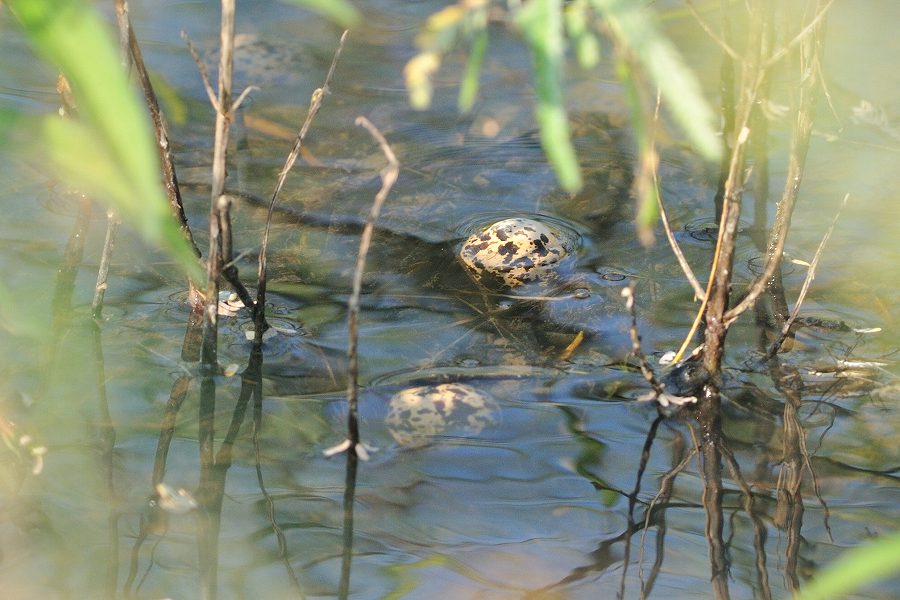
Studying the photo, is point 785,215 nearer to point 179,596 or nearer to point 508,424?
point 508,424

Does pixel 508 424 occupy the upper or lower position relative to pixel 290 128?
lower

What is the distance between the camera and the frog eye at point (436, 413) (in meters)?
2.29

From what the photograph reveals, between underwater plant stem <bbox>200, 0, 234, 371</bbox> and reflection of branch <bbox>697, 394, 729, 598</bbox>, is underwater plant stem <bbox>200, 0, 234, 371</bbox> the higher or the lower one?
the higher one

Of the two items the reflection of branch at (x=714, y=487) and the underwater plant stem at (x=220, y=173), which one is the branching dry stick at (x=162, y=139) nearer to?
the underwater plant stem at (x=220, y=173)

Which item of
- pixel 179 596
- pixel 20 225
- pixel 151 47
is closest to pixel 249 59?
pixel 151 47

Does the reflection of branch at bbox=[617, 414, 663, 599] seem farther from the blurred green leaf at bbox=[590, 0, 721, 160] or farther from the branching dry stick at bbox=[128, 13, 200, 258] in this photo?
the branching dry stick at bbox=[128, 13, 200, 258]

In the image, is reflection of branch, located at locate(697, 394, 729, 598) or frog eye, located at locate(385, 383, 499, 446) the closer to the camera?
reflection of branch, located at locate(697, 394, 729, 598)

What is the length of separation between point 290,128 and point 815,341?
233cm

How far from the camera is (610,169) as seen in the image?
3.68m

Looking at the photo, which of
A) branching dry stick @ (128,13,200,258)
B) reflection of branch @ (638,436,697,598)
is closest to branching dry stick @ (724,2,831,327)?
reflection of branch @ (638,436,697,598)

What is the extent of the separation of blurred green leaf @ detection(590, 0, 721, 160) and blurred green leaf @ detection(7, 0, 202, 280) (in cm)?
58

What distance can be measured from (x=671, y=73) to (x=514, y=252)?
1926mm

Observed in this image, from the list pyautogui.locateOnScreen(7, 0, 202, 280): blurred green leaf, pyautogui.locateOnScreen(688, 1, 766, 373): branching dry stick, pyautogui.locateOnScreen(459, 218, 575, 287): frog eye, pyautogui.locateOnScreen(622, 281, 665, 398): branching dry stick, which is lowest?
→ pyautogui.locateOnScreen(7, 0, 202, 280): blurred green leaf

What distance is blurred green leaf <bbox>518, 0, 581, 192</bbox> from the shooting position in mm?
1144
